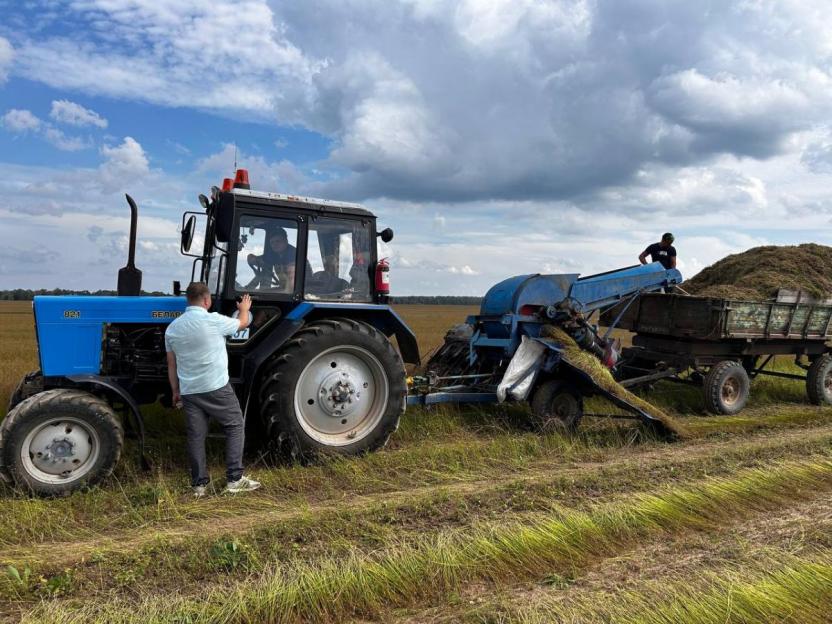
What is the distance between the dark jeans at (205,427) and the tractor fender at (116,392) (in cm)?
51

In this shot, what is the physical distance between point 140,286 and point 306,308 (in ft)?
5.90

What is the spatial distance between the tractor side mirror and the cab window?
80 cm

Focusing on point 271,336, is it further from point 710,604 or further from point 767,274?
point 767,274

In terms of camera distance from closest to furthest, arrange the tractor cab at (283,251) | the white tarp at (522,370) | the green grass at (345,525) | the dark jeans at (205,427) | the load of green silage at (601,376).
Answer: the green grass at (345,525) → the dark jeans at (205,427) → the tractor cab at (283,251) → the load of green silage at (601,376) → the white tarp at (522,370)

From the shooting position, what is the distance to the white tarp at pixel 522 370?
7.42 metres

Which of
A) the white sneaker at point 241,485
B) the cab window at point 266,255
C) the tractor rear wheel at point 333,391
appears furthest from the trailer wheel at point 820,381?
the white sneaker at point 241,485

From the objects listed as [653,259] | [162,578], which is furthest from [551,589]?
[653,259]

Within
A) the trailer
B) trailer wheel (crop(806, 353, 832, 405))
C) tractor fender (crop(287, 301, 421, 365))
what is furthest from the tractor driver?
trailer wheel (crop(806, 353, 832, 405))

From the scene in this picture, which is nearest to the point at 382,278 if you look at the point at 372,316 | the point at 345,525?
the point at 372,316

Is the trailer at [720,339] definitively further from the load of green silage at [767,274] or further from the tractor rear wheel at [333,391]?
the tractor rear wheel at [333,391]

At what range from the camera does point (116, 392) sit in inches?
216

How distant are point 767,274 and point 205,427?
346 inches

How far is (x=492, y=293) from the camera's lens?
846cm

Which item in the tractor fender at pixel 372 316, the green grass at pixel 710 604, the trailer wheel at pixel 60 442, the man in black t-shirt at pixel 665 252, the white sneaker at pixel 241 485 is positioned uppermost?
the man in black t-shirt at pixel 665 252
